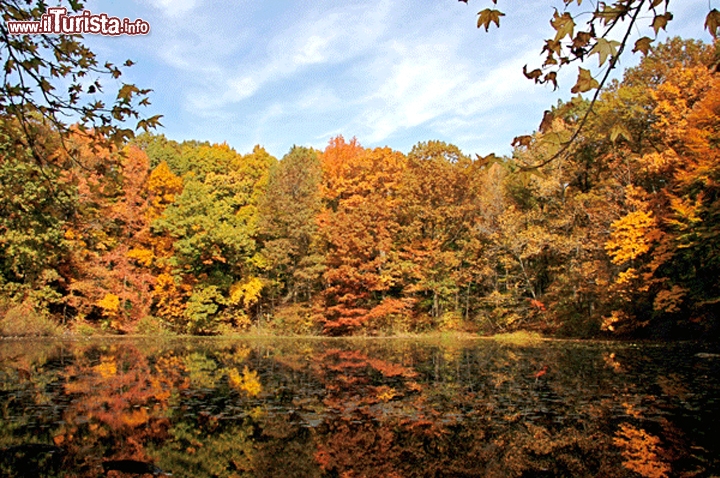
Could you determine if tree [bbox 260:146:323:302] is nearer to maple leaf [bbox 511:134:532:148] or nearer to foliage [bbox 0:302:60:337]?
foliage [bbox 0:302:60:337]

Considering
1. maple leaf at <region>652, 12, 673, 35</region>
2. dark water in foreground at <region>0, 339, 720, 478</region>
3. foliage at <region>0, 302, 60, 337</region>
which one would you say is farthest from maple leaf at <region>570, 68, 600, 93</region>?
foliage at <region>0, 302, 60, 337</region>

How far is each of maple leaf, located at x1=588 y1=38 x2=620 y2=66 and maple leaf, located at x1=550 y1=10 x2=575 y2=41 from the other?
0.21 meters

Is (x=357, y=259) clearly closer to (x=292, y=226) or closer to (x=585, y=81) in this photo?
(x=292, y=226)

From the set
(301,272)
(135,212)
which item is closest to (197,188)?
(135,212)

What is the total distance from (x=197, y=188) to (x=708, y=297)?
29134 mm

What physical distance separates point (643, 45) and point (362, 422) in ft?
19.7

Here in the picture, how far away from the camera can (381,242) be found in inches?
1330

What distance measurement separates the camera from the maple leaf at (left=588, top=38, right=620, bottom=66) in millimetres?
2928

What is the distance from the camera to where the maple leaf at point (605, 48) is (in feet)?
9.61

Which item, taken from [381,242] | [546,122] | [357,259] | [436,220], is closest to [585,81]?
[546,122]

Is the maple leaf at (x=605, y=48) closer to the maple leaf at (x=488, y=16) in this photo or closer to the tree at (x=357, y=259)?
the maple leaf at (x=488, y=16)

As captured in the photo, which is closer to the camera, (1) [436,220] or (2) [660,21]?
(2) [660,21]

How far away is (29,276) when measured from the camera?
3012 centimetres

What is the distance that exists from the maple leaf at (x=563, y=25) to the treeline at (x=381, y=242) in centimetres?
2395
